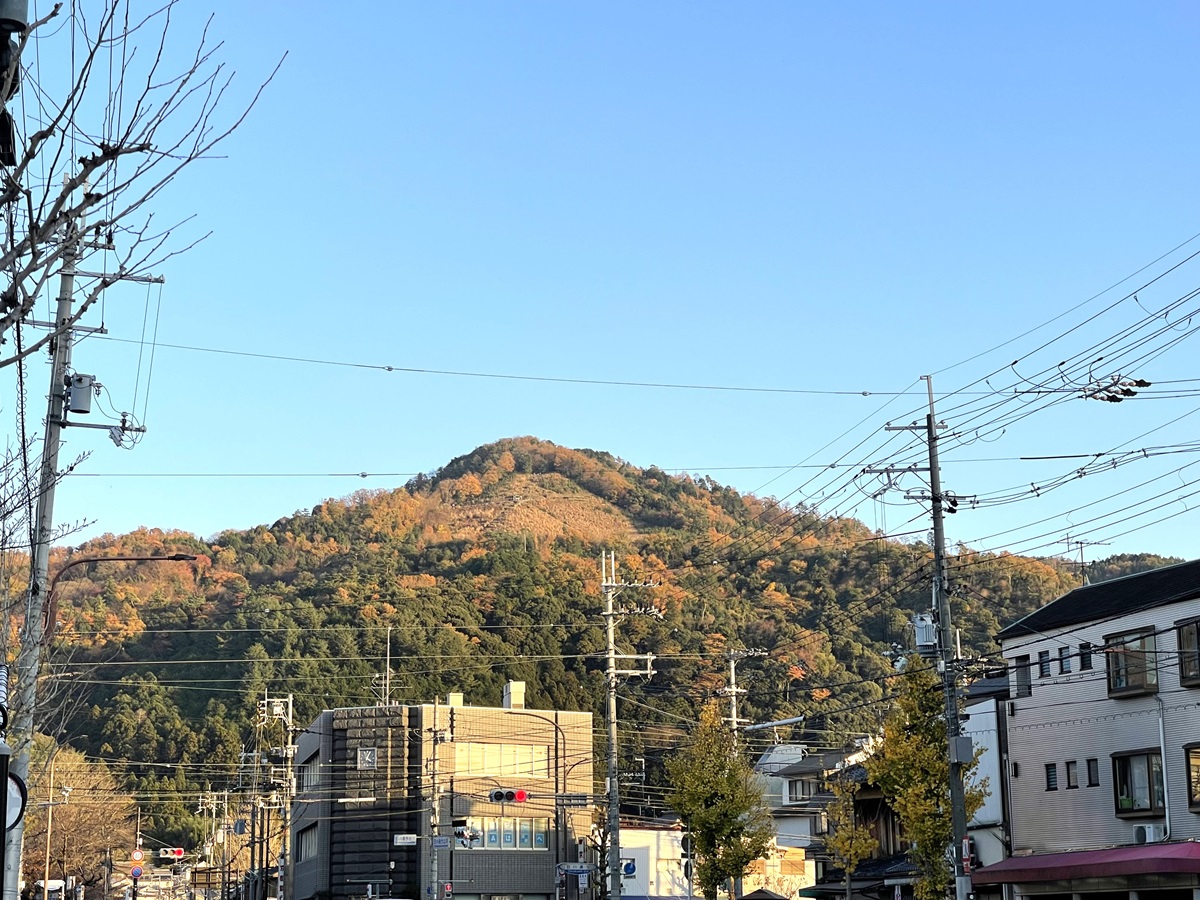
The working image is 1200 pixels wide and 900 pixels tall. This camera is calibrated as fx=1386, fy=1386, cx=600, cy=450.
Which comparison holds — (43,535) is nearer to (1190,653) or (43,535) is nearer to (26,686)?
(26,686)

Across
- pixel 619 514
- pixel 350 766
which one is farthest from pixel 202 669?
pixel 619 514

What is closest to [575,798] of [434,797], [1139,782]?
[1139,782]

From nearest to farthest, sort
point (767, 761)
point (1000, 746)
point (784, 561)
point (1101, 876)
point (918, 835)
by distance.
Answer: point (1101, 876)
point (918, 835)
point (1000, 746)
point (767, 761)
point (784, 561)

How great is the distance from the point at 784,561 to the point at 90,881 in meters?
48.5

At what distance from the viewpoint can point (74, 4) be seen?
699 cm

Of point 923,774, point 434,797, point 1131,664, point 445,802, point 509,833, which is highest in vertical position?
point 1131,664

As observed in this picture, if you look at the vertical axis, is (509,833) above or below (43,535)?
below

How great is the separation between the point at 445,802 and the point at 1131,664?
37161 millimetres

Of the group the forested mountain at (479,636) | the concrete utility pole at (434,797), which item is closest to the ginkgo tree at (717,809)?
the concrete utility pole at (434,797)

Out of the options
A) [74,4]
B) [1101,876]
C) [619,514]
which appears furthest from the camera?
[619,514]

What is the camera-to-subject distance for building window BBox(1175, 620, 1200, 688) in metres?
34.1

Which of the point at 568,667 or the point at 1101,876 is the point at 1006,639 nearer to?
the point at 1101,876

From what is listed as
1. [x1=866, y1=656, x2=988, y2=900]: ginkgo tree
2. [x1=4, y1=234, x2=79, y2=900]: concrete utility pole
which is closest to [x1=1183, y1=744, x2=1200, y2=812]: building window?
[x1=866, y1=656, x2=988, y2=900]: ginkgo tree

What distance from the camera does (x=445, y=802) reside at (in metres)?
65.0
